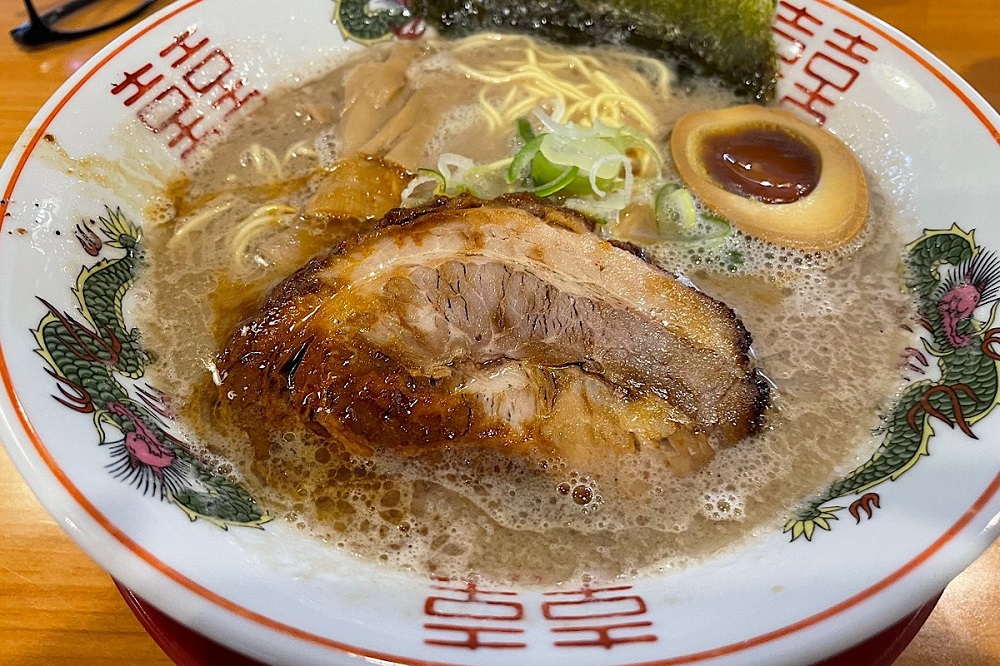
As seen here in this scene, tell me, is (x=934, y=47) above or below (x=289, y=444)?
above

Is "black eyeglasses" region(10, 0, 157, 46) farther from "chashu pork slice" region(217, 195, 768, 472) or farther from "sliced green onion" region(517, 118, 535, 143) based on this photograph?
"chashu pork slice" region(217, 195, 768, 472)

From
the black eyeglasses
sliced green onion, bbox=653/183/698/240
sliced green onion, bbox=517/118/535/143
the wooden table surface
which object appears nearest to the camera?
the wooden table surface

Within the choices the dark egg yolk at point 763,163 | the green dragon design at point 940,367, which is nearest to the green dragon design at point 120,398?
the green dragon design at point 940,367

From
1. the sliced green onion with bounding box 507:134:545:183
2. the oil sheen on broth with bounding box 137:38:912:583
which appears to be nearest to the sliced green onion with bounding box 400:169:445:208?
the oil sheen on broth with bounding box 137:38:912:583

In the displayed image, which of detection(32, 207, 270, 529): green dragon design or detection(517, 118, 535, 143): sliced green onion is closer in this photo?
detection(32, 207, 270, 529): green dragon design

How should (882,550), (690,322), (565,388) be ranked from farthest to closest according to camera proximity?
(690,322), (565,388), (882,550)

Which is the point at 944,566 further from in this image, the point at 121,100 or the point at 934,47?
the point at 934,47

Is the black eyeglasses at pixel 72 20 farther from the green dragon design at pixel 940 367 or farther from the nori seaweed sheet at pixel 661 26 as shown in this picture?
the green dragon design at pixel 940 367

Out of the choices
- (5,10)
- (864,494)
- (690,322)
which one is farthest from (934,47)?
(5,10)
